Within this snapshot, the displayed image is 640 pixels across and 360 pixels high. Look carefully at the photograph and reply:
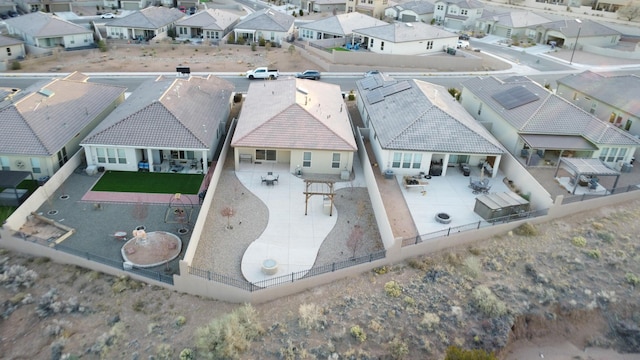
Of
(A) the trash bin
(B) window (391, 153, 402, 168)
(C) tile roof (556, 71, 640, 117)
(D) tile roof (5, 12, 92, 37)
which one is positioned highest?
(C) tile roof (556, 71, 640, 117)

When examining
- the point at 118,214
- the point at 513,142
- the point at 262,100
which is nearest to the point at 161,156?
the point at 118,214

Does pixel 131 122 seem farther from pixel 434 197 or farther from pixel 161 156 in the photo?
pixel 434 197

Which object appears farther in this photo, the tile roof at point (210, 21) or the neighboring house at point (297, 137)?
the tile roof at point (210, 21)

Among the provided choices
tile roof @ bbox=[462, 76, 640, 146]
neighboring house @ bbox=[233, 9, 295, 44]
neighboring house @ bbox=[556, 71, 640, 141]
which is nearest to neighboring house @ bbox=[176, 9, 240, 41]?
neighboring house @ bbox=[233, 9, 295, 44]

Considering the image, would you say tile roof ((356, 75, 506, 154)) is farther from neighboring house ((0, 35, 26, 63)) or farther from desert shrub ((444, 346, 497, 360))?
neighboring house ((0, 35, 26, 63))

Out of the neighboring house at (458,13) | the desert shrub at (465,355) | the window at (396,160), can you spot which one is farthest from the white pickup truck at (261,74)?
the neighboring house at (458,13)

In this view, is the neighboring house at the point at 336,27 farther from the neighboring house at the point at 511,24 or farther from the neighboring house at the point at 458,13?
the neighboring house at the point at 511,24

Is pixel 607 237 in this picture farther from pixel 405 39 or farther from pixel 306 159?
pixel 405 39
